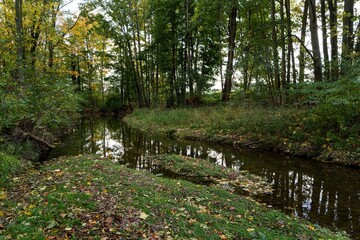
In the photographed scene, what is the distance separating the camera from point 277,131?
12422 mm

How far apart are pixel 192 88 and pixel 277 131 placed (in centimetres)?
1147

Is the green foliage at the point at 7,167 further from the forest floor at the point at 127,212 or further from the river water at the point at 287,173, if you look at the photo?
the river water at the point at 287,173

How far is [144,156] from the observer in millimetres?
11359

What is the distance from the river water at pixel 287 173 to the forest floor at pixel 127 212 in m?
0.91

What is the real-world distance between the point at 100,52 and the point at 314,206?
33.1 metres

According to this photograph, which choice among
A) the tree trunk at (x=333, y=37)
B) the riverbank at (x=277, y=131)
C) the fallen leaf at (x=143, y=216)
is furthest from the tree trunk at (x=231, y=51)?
the fallen leaf at (x=143, y=216)

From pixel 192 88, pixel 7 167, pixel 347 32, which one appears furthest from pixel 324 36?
pixel 7 167

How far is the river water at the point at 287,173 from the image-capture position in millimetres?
5754

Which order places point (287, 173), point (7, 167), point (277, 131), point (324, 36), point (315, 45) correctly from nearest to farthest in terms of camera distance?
1. point (7, 167)
2. point (287, 173)
3. point (277, 131)
4. point (315, 45)
5. point (324, 36)

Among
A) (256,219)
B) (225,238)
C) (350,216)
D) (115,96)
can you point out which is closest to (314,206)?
(350,216)

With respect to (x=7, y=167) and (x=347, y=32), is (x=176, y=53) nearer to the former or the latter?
(x=347, y=32)

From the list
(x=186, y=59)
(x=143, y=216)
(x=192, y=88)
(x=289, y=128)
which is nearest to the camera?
(x=143, y=216)

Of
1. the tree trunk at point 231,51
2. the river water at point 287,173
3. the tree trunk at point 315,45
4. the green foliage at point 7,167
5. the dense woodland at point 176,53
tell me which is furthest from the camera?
the tree trunk at point 231,51

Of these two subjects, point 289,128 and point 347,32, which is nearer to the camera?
point 289,128
